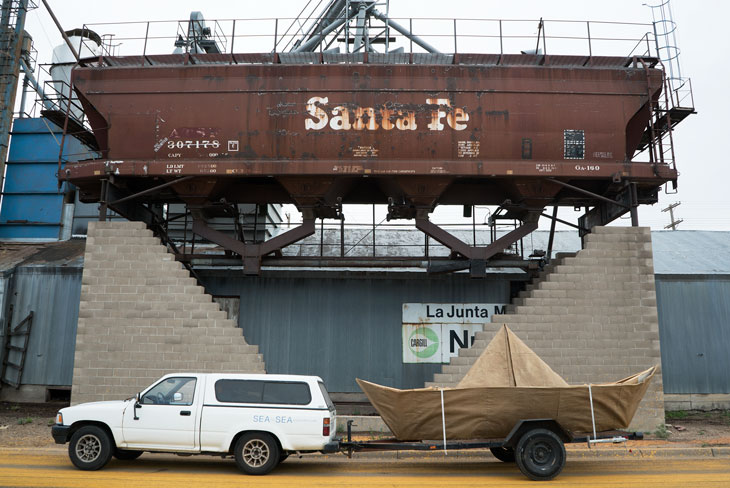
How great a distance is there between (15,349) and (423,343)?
13233 millimetres

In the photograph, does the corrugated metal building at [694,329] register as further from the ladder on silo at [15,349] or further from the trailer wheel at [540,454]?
the ladder on silo at [15,349]

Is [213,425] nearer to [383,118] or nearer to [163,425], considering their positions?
[163,425]

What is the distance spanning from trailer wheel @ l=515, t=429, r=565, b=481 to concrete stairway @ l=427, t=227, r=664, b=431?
16.0 feet

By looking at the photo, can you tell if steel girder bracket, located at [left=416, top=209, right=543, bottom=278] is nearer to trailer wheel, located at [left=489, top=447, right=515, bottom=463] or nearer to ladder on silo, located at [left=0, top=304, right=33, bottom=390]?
trailer wheel, located at [left=489, top=447, right=515, bottom=463]

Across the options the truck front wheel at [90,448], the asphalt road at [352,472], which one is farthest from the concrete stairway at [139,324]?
the truck front wheel at [90,448]

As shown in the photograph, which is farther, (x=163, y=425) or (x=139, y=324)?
(x=139, y=324)

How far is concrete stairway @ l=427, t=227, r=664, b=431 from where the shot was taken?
14.5 metres

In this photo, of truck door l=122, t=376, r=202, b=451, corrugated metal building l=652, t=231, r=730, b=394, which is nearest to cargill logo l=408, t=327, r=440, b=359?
corrugated metal building l=652, t=231, r=730, b=394

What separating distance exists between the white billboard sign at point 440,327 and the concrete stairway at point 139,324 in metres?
5.45

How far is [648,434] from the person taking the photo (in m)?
13.8

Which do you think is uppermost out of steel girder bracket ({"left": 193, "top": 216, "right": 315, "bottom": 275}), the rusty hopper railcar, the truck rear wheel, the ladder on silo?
the rusty hopper railcar

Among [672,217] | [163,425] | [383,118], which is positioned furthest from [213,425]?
[672,217]

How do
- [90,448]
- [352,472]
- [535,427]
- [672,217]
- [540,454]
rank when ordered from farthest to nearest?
[672,217], [352,472], [90,448], [535,427], [540,454]

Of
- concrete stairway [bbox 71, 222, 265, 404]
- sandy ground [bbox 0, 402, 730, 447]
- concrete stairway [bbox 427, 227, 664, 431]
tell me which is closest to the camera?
sandy ground [bbox 0, 402, 730, 447]
